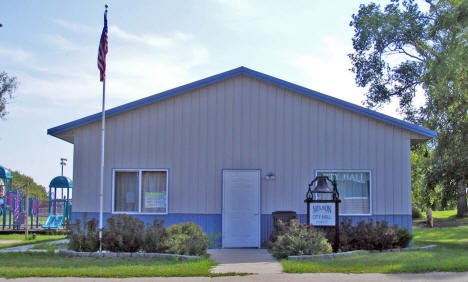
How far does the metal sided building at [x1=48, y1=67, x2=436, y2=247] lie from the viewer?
592 inches

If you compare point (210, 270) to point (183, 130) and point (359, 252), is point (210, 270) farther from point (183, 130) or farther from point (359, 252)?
point (183, 130)

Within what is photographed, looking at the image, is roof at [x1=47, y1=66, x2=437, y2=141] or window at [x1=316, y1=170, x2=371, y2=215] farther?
window at [x1=316, y1=170, x2=371, y2=215]

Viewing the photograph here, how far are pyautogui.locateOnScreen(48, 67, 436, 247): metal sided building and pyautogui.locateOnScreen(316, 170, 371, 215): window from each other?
29 millimetres

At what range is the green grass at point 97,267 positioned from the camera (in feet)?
32.9

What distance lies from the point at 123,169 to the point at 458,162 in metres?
11.1

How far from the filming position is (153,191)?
1520cm

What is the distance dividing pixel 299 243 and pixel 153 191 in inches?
195

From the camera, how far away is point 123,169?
15219mm

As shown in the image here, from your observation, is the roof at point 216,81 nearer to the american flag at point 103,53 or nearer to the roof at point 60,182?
the american flag at point 103,53

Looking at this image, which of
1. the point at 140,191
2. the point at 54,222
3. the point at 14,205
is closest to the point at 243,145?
the point at 140,191

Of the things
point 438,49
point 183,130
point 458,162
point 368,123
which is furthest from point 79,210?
point 438,49

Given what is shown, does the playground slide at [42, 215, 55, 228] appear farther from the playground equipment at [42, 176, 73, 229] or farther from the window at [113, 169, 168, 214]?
the window at [113, 169, 168, 214]

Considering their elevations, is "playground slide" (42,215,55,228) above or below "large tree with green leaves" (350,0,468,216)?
below

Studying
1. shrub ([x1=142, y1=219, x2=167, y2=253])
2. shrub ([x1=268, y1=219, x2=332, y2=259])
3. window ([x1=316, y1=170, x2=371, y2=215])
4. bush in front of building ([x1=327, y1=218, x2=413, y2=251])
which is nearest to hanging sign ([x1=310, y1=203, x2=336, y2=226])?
bush in front of building ([x1=327, y1=218, x2=413, y2=251])
